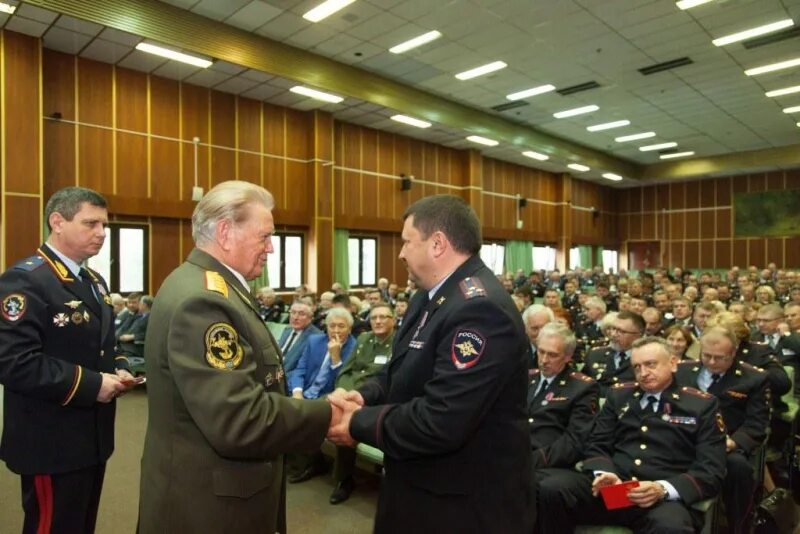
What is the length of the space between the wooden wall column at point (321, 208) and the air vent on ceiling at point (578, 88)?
Answer: 5230mm

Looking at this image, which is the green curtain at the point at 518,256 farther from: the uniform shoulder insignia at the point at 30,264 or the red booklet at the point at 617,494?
the uniform shoulder insignia at the point at 30,264

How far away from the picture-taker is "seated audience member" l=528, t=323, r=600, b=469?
8.80ft

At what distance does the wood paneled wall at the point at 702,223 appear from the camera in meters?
18.5

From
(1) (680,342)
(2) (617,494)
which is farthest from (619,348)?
(2) (617,494)

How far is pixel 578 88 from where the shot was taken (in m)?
11.1

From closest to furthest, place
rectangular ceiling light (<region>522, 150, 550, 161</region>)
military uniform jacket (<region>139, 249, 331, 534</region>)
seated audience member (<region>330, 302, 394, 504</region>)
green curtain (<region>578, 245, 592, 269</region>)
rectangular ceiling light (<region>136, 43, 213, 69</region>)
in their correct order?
military uniform jacket (<region>139, 249, 331, 534</region>) → seated audience member (<region>330, 302, 394, 504</region>) → rectangular ceiling light (<region>136, 43, 213, 69</region>) → rectangular ceiling light (<region>522, 150, 550, 161</region>) → green curtain (<region>578, 245, 592, 269</region>)

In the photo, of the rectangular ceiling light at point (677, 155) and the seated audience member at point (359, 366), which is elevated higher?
the rectangular ceiling light at point (677, 155)

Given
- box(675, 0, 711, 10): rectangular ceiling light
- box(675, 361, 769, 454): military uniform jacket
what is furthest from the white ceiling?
box(675, 361, 769, 454): military uniform jacket

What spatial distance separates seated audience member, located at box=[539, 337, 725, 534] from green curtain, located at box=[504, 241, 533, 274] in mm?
13821

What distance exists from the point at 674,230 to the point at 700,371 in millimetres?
19886

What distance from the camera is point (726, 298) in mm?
9055

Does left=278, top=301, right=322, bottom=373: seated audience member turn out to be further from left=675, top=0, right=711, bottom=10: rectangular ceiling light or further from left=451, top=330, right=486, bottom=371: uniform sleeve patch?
left=675, top=0, right=711, bottom=10: rectangular ceiling light

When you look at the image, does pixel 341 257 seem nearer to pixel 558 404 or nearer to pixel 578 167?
pixel 558 404

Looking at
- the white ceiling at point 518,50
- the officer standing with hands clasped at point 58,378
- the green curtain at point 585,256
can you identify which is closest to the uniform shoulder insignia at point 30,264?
the officer standing with hands clasped at point 58,378
